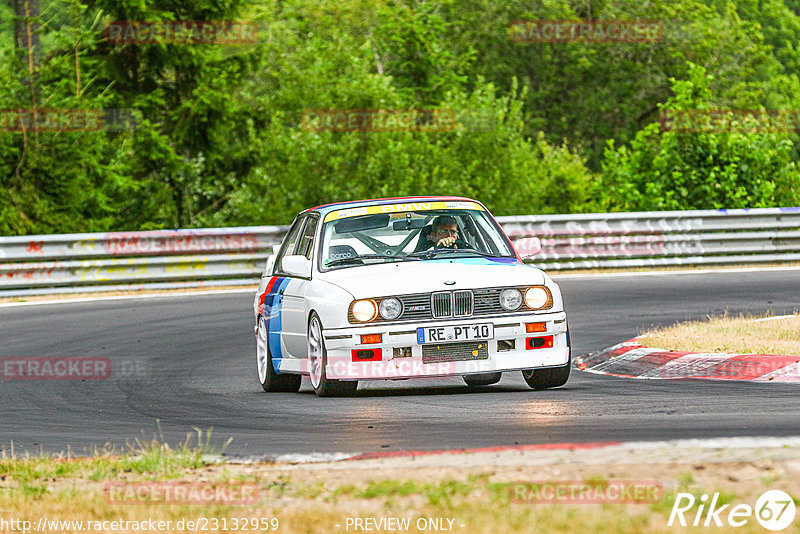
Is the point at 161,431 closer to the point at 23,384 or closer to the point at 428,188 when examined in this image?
the point at 23,384

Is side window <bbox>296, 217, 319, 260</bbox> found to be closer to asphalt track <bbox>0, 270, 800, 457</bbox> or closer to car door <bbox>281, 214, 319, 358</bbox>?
car door <bbox>281, 214, 319, 358</bbox>

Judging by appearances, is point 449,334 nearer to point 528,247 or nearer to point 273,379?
point 528,247

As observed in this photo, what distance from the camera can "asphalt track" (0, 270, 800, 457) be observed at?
7.87 metres

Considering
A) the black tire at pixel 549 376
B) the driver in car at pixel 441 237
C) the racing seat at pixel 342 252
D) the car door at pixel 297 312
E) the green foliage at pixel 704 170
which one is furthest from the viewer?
the green foliage at pixel 704 170

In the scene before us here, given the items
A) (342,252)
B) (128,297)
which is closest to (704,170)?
(128,297)

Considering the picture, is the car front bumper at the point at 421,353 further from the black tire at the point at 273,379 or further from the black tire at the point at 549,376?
the black tire at the point at 273,379

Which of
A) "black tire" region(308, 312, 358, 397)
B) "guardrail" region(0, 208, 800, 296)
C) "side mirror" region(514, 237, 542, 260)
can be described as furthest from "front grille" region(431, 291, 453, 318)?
"guardrail" region(0, 208, 800, 296)

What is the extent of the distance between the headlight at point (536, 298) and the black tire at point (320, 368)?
1.44 m

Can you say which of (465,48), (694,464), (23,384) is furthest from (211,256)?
(465,48)

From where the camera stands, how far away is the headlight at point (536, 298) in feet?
32.6

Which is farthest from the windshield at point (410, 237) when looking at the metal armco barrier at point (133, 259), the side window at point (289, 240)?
the metal armco barrier at point (133, 259)

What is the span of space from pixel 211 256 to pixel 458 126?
1171cm

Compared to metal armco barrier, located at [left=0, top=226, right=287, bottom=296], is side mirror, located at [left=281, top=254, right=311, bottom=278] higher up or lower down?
higher up

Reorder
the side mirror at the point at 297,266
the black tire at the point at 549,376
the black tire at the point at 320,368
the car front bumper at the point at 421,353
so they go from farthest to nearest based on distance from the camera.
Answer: the side mirror at the point at 297,266
the black tire at the point at 549,376
the black tire at the point at 320,368
the car front bumper at the point at 421,353
